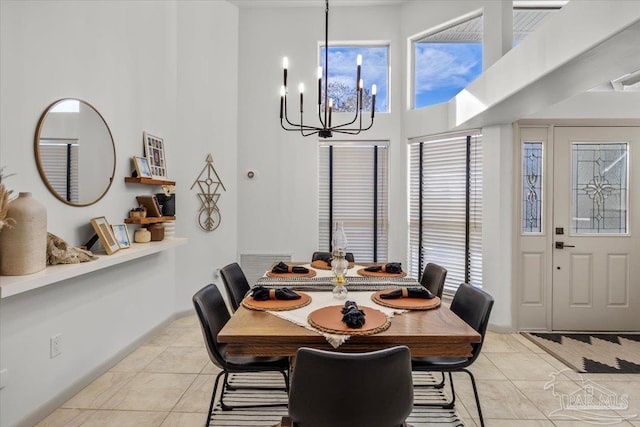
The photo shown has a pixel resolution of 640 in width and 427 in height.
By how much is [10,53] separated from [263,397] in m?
2.62

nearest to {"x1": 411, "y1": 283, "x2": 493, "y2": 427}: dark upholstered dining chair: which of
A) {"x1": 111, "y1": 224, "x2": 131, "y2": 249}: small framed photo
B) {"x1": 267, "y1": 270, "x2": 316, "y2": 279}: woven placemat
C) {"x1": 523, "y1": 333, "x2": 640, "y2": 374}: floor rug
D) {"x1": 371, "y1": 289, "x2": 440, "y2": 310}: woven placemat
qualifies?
{"x1": 371, "y1": 289, "x2": 440, "y2": 310}: woven placemat

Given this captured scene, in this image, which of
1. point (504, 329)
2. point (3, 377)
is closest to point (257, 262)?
point (3, 377)

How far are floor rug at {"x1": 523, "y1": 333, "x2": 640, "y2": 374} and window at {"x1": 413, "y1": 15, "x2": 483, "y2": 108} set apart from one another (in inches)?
110

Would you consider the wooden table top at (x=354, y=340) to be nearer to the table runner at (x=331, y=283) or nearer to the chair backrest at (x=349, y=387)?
the chair backrest at (x=349, y=387)

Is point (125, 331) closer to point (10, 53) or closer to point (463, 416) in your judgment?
point (10, 53)

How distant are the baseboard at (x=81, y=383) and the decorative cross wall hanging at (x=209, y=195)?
121cm

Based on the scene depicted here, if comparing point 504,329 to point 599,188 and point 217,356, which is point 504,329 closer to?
point 599,188

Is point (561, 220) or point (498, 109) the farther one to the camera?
point (561, 220)

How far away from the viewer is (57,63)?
7.48 ft

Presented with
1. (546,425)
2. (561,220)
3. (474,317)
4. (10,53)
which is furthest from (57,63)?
(561,220)

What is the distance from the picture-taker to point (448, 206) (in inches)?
159

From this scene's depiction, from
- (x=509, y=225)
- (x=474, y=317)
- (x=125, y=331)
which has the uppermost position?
(x=509, y=225)

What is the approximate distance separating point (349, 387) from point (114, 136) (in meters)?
2.78

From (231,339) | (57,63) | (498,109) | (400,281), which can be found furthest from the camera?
(498,109)
